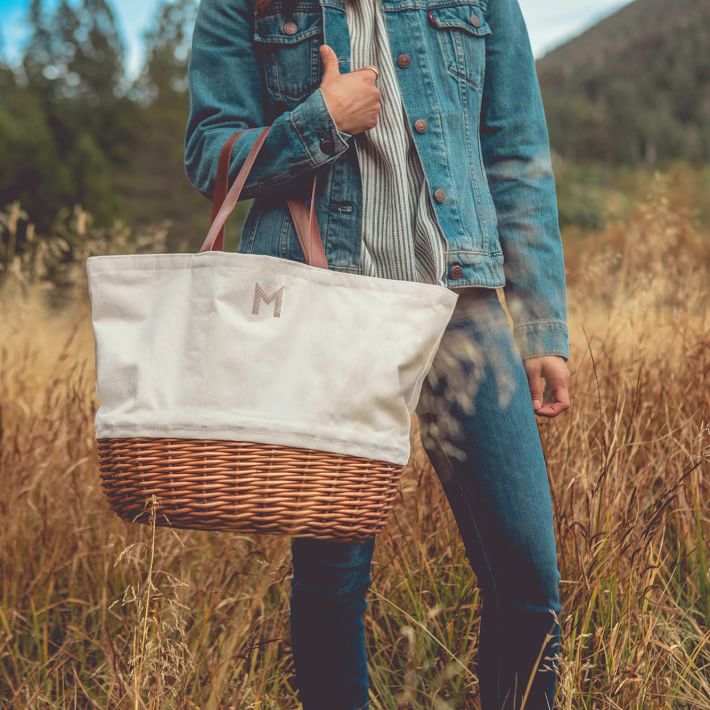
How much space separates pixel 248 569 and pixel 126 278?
1089 millimetres

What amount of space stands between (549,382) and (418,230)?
37 cm

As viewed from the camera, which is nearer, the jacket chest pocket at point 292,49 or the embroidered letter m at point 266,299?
the embroidered letter m at point 266,299

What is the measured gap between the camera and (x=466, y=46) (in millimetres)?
1397

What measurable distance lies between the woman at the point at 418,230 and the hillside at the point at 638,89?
116ft

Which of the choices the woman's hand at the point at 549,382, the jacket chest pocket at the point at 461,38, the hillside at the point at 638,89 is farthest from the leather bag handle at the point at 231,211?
the hillside at the point at 638,89

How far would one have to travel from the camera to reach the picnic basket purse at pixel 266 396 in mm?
1125

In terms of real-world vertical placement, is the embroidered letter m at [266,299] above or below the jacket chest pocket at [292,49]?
below

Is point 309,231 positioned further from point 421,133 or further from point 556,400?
point 556,400

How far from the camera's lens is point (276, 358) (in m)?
1.15

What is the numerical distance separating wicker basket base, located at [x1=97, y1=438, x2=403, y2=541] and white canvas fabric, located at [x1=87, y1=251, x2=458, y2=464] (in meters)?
0.02

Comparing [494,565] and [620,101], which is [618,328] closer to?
[494,565]

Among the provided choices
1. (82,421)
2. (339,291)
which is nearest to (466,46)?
(339,291)

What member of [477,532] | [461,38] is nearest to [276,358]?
[477,532]

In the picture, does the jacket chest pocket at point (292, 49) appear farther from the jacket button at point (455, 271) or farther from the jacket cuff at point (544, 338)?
the jacket cuff at point (544, 338)
